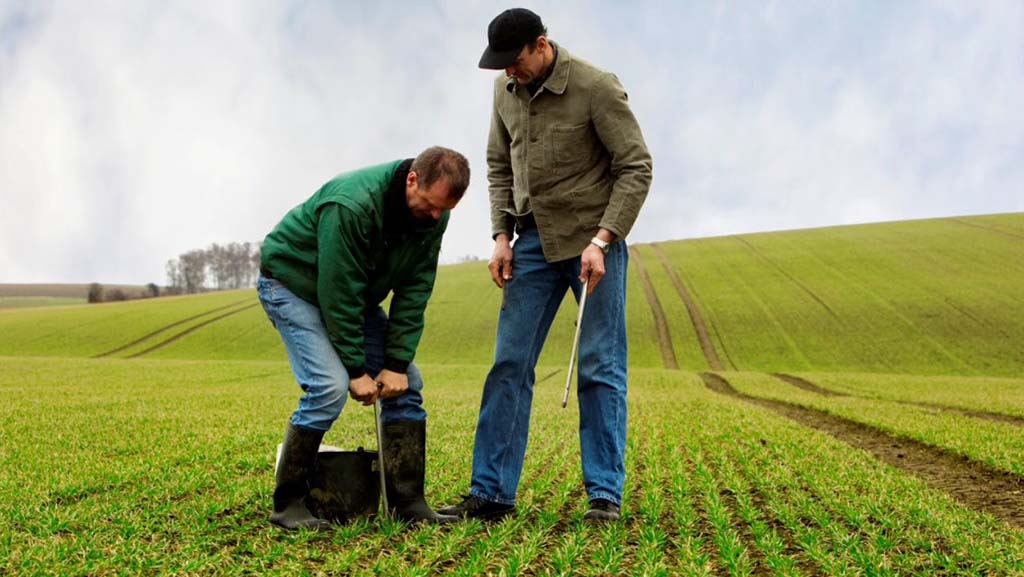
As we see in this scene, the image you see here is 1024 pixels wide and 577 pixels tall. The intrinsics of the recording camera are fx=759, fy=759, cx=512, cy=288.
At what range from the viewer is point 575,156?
5.02 m

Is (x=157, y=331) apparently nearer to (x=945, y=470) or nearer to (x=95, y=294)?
(x=95, y=294)

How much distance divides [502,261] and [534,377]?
2.64ft

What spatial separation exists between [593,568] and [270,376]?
28.8 meters

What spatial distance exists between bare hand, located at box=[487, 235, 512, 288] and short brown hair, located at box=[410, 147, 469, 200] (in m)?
0.83

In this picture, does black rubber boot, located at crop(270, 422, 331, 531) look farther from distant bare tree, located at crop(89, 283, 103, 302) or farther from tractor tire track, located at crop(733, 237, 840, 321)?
distant bare tree, located at crop(89, 283, 103, 302)

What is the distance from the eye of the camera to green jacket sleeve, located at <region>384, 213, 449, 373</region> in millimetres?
4758

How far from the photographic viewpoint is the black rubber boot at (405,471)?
190 inches

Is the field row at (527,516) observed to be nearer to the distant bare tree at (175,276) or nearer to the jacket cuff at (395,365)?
the jacket cuff at (395,365)

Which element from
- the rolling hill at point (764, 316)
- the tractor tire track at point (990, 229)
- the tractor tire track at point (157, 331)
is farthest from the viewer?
the tractor tire track at point (990, 229)

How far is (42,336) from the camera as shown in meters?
57.0

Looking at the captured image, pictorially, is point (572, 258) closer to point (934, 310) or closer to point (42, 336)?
point (934, 310)

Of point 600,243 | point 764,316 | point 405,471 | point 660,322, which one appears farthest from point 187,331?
point 600,243

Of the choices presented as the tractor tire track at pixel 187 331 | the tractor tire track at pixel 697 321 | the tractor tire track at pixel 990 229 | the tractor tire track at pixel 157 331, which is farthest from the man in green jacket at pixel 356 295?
the tractor tire track at pixel 990 229

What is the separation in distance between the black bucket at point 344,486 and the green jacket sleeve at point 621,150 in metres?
2.15
